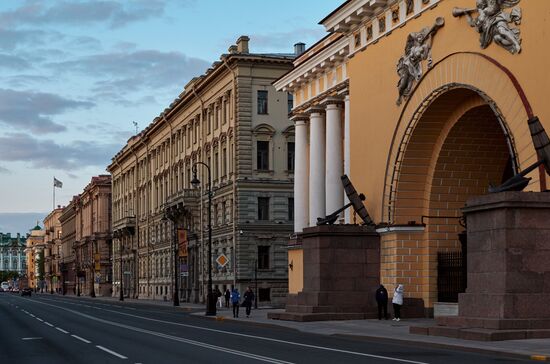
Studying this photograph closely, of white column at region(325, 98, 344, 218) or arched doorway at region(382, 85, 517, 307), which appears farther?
white column at region(325, 98, 344, 218)

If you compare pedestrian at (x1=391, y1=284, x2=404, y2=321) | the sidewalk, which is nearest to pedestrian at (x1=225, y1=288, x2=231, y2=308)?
the sidewalk

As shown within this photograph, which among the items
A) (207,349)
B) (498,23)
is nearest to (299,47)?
(498,23)

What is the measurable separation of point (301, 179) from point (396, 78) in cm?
1477

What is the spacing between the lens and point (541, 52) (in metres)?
27.3

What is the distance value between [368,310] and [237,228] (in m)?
30.6

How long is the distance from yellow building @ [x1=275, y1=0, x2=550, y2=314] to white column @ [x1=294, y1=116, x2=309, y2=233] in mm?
4719

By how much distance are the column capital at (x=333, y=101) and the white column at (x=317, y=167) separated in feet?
5.45

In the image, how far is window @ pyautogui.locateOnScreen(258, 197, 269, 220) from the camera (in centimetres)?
6924

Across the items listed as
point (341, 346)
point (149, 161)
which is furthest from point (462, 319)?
point (149, 161)

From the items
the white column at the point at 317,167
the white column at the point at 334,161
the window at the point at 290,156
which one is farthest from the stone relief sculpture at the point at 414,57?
the window at the point at 290,156

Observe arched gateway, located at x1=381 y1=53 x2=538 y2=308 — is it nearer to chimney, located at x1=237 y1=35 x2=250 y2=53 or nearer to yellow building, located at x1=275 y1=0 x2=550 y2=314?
yellow building, located at x1=275 y1=0 x2=550 y2=314

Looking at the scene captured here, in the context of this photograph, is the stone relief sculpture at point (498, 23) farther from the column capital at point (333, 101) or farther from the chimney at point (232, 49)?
the chimney at point (232, 49)

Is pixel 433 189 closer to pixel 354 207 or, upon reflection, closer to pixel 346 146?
pixel 354 207

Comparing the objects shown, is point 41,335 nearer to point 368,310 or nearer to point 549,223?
point 368,310
